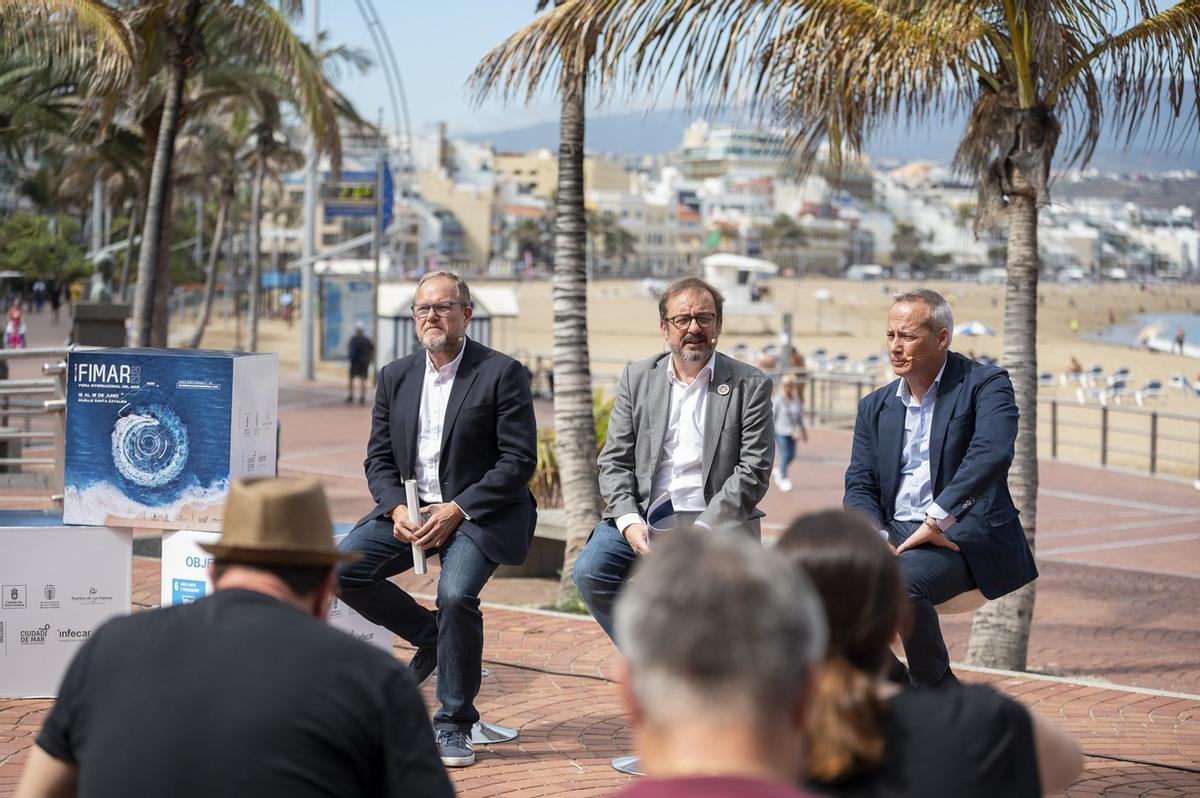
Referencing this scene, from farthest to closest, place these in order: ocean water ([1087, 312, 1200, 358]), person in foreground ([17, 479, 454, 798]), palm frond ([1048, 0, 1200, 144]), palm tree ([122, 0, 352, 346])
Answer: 1. ocean water ([1087, 312, 1200, 358])
2. palm tree ([122, 0, 352, 346])
3. palm frond ([1048, 0, 1200, 144])
4. person in foreground ([17, 479, 454, 798])

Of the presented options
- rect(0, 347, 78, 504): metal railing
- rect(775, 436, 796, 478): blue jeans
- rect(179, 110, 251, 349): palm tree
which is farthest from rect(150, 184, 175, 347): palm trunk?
rect(179, 110, 251, 349): palm tree

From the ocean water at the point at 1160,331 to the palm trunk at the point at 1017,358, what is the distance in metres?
70.9

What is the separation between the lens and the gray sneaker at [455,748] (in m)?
5.46

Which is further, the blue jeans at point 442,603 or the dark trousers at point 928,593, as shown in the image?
the blue jeans at point 442,603

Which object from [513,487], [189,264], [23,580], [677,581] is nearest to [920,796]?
[677,581]

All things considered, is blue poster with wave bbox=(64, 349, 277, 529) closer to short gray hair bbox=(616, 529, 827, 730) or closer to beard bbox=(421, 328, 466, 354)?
beard bbox=(421, 328, 466, 354)

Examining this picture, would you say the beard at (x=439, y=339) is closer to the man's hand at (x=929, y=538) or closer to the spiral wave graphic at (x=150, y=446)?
the spiral wave graphic at (x=150, y=446)

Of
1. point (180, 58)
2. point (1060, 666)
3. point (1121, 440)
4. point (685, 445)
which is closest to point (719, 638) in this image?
point (685, 445)

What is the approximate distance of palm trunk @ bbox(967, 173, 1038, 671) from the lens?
807 cm

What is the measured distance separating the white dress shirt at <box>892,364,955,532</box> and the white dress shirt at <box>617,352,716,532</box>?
739 mm

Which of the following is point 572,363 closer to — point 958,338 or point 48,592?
point 48,592

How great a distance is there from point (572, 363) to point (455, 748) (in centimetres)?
418

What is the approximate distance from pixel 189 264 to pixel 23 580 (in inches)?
2429

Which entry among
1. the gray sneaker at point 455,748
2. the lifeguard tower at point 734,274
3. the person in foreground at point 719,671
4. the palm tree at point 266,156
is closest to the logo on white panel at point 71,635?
the gray sneaker at point 455,748
